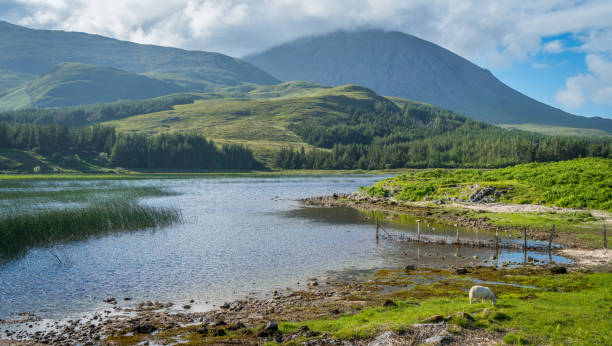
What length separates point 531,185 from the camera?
7150 cm

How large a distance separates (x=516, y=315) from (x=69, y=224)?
156 ft

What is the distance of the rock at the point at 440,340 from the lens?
1712 cm

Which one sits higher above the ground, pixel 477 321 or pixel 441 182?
pixel 441 182

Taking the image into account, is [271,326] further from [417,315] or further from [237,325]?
[417,315]

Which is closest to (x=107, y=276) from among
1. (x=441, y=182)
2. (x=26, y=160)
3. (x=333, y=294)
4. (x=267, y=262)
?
(x=267, y=262)

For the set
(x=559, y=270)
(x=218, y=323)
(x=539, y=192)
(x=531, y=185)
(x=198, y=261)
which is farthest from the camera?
(x=531, y=185)

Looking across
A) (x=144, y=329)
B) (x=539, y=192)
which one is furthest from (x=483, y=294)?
(x=539, y=192)

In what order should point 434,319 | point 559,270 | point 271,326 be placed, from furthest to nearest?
point 559,270
point 271,326
point 434,319

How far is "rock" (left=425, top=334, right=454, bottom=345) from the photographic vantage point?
17125 millimetres

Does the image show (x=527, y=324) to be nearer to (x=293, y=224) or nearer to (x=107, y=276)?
(x=107, y=276)

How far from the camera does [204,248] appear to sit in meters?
46.0

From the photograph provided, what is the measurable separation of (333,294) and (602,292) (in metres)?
15.7

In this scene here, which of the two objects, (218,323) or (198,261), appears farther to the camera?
(198,261)

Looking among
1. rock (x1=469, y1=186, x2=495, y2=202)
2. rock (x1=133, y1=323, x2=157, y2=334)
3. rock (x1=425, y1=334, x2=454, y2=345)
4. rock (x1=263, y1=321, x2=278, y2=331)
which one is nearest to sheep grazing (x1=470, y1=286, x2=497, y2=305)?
rock (x1=425, y1=334, x2=454, y2=345)
